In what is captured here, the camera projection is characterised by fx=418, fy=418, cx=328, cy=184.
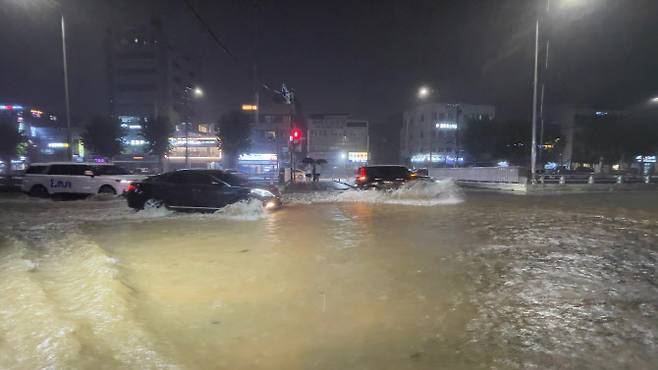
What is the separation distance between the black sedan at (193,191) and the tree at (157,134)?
169ft

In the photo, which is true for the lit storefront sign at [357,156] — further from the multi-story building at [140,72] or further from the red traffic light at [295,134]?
the red traffic light at [295,134]

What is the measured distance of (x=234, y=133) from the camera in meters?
61.1

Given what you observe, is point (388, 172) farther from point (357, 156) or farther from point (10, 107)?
point (10, 107)

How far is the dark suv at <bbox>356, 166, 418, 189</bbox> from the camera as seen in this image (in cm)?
1862

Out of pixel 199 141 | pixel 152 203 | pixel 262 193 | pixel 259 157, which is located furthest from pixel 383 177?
pixel 199 141

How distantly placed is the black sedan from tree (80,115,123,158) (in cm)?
5202

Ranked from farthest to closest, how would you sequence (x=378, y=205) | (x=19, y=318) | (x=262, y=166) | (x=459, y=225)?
(x=262, y=166)
(x=378, y=205)
(x=459, y=225)
(x=19, y=318)

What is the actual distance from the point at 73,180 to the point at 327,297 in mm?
16029

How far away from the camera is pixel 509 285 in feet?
17.7

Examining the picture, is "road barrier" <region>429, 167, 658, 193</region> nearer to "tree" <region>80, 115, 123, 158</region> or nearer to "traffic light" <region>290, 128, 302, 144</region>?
"traffic light" <region>290, 128, 302, 144</region>

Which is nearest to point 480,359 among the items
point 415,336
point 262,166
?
point 415,336

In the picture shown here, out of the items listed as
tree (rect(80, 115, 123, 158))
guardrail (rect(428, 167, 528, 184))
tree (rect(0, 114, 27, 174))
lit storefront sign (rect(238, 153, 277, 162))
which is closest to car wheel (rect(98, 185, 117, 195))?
guardrail (rect(428, 167, 528, 184))

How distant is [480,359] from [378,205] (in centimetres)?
1193

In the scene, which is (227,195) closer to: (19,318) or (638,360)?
(19,318)
